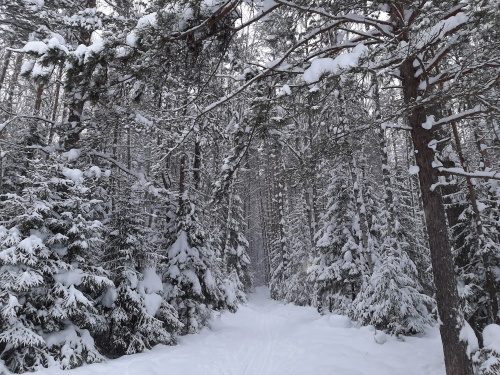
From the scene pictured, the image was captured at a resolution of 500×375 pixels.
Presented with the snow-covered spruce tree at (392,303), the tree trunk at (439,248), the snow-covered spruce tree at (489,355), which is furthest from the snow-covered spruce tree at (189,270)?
the snow-covered spruce tree at (489,355)

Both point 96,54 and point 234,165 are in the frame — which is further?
point 234,165

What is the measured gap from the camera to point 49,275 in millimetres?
7020

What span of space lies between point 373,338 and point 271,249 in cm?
2340

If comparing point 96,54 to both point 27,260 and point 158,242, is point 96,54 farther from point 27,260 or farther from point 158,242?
point 158,242

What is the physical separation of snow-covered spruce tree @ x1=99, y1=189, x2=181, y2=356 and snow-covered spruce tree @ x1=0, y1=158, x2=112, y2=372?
0.51 m

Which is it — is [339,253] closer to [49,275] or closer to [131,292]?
[131,292]

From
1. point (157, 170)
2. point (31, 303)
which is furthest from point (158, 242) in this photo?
point (31, 303)

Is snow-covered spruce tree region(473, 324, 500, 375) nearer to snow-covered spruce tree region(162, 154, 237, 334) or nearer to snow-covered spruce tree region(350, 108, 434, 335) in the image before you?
snow-covered spruce tree region(350, 108, 434, 335)

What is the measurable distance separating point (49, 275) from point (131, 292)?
6.67ft

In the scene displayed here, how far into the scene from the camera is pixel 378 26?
18.7 ft

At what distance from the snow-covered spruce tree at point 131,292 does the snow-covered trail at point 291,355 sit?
0.58m

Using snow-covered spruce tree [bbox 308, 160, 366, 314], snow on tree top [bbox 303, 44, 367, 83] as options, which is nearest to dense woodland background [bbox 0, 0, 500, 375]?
snow on tree top [bbox 303, 44, 367, 83]

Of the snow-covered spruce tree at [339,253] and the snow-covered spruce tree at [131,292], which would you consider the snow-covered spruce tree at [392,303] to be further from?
the snow-covered spruce tree at [131,292]

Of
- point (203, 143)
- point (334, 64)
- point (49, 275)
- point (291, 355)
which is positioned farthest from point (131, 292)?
point (334, 64)
